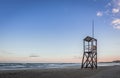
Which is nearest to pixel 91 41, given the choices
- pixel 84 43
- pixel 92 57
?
pixel 84 43

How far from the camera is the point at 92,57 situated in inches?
1518

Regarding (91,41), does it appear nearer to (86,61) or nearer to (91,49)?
(91,49)

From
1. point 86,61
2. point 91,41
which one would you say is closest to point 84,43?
point 91,41

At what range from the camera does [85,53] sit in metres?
37.9

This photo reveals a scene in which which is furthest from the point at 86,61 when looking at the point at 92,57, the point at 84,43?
the point at 84,43

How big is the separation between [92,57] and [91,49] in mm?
2364

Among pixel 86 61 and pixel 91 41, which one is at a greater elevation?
pixel 91 41

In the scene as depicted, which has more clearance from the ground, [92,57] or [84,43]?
[84,43]

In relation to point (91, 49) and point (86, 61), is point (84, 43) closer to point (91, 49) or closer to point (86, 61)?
point (91, 49)

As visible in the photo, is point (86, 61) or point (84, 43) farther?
point (86, 61)

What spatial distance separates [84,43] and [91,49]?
1652 mm

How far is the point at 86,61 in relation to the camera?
130 feet

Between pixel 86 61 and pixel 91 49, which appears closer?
pixel 91 49

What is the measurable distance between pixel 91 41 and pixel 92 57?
3.69 m
